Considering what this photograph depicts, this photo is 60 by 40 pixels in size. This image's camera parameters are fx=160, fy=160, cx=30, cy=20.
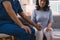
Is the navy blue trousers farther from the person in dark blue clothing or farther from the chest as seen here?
the chest

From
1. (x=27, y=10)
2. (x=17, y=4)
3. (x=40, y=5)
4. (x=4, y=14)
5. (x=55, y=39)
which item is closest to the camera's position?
(x=4, y=14)

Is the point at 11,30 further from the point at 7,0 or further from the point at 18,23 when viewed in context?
the point at 7,0

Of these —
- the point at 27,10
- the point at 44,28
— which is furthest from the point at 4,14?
the point at 27,10

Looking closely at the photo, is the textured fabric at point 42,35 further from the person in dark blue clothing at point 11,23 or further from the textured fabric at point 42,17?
the person in dark blue clothing at point 11,23

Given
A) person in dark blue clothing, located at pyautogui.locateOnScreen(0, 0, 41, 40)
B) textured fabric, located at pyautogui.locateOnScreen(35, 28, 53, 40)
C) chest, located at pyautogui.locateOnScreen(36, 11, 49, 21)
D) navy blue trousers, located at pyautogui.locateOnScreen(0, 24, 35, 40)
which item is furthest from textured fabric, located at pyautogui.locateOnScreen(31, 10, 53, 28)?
navy blue trousers, located at pyautogui.locateOnScreen(0, 24, 35, 40)

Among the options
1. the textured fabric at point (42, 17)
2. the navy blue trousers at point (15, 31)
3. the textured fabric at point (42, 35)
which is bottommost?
the textured fabric at point (42, 35)

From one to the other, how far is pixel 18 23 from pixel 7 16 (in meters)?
0.17

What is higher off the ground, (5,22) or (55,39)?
(5,22)

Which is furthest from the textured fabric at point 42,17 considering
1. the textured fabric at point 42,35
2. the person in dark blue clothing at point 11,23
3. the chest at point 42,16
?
the person in dark blue clothing at point 11,23

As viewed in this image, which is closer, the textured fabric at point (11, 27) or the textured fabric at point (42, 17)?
the textured fabric at point (11, 27)

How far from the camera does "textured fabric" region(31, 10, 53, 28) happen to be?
2725 mm

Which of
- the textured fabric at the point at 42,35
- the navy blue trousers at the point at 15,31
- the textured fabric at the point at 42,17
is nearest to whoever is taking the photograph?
the navy blue trousers at the point at 15,31

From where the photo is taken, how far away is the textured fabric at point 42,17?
2725mm

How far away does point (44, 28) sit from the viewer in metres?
2.63
